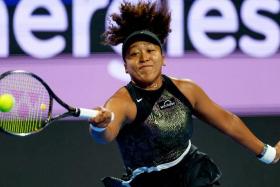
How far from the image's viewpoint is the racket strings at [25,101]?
2.96m

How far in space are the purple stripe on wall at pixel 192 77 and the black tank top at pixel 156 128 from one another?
4.03 feet

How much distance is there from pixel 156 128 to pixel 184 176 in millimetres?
251

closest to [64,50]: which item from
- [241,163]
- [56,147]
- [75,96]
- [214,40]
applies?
[75,96]

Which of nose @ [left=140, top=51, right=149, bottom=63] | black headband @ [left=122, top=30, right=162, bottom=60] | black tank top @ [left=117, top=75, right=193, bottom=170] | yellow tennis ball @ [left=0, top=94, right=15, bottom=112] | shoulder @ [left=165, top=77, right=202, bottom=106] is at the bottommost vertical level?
black tank top @ [left=117, top=75, right=193, bottom=170]

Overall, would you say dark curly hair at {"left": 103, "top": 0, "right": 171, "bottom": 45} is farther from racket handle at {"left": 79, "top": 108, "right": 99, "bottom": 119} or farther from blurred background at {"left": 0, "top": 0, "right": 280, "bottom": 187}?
blurred background at {"left": 0, "top": 0, "right": 280, "bottom": 187}

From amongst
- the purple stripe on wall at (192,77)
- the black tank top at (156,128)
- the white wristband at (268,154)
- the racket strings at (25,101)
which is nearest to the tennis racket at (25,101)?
the racket strings at (25,101)

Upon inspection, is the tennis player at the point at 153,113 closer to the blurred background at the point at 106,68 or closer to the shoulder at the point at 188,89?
the shoulder at the point at 188,89

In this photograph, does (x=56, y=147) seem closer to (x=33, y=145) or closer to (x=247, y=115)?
(x=33, y=145)

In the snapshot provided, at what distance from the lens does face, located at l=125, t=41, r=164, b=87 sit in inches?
119

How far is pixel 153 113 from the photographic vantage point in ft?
10.0

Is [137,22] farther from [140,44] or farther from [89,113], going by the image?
[89,113]

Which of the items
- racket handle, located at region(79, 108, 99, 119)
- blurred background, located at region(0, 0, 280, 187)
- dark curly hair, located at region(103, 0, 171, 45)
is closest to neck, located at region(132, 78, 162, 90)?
dark curly hair, located at region(103, 0, 171, 45)

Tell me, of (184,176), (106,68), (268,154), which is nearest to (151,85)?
Answer: (184,176)

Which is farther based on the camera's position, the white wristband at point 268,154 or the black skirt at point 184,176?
the white wristband at point 268,154
